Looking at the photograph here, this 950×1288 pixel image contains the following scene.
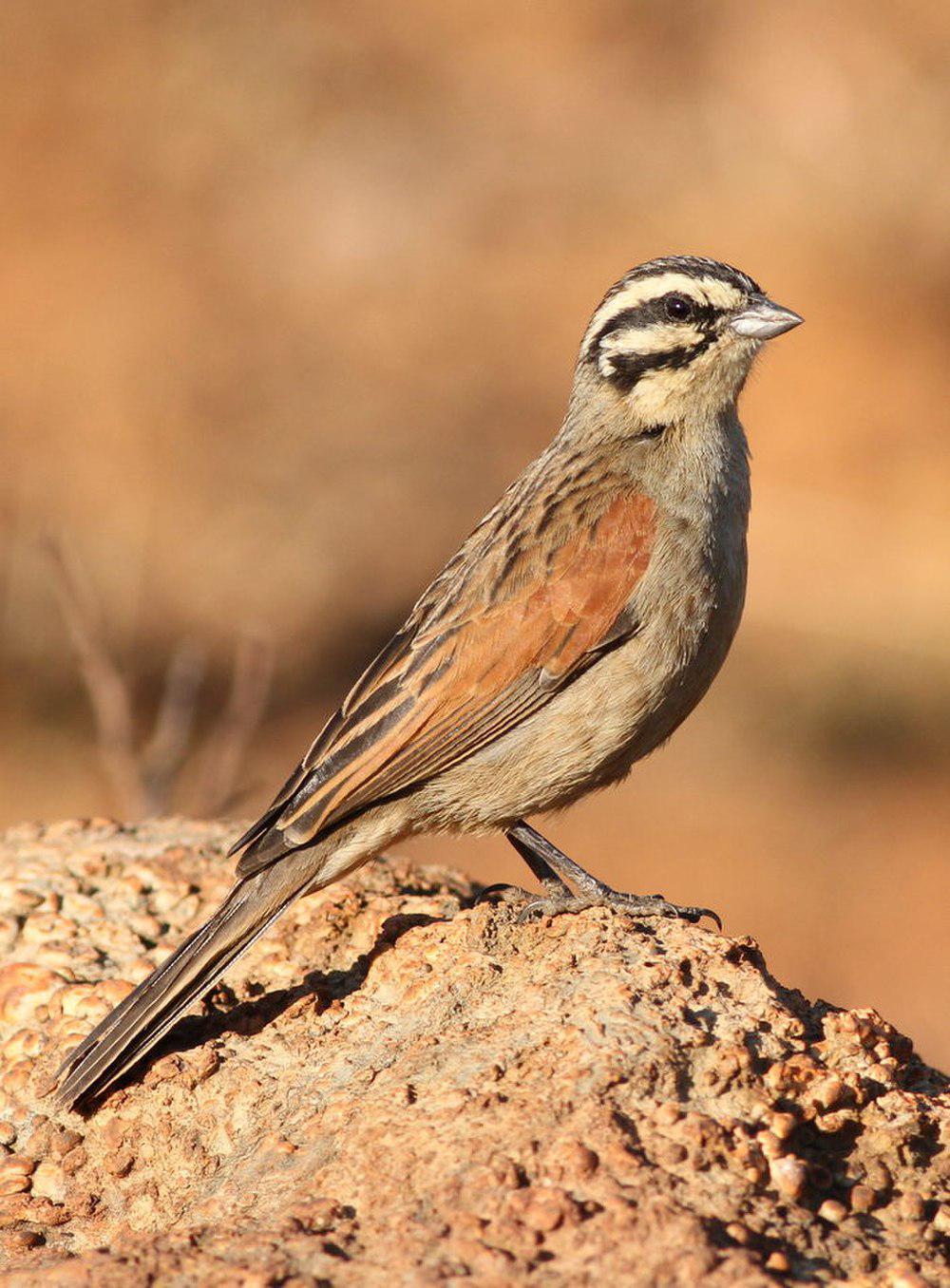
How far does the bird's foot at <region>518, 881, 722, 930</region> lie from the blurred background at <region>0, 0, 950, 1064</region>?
256 inches

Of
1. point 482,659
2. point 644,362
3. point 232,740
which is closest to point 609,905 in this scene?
point 482,659

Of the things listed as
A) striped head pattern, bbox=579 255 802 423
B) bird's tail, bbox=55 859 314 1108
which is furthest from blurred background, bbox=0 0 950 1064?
bird's tail, bbox=55 859 314 1108

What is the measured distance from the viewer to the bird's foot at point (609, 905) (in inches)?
213

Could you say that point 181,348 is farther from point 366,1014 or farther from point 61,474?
point 366,1014

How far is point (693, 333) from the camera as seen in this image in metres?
6.71

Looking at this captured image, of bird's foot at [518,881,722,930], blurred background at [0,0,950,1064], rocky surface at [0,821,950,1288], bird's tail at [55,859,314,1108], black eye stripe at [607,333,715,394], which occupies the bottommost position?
rocky surface at [0,821,950,1288]

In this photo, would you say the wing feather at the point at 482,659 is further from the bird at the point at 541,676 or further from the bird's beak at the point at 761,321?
the bird's beak at the point at 761,321

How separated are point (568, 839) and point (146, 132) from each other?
9.92 metres

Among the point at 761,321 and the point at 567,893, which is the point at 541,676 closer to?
the point at 567,893

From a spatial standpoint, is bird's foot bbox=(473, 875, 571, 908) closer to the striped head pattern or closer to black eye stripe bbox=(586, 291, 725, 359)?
the striped head pattern

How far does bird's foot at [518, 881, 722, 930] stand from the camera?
213 inches

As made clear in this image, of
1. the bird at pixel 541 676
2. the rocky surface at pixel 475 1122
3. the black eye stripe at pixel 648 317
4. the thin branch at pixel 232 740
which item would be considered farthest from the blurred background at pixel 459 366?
the rocky surface at pixel 475 1122

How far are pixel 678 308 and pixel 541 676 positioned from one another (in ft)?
5.20

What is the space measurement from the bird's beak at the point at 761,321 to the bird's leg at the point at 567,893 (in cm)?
198
